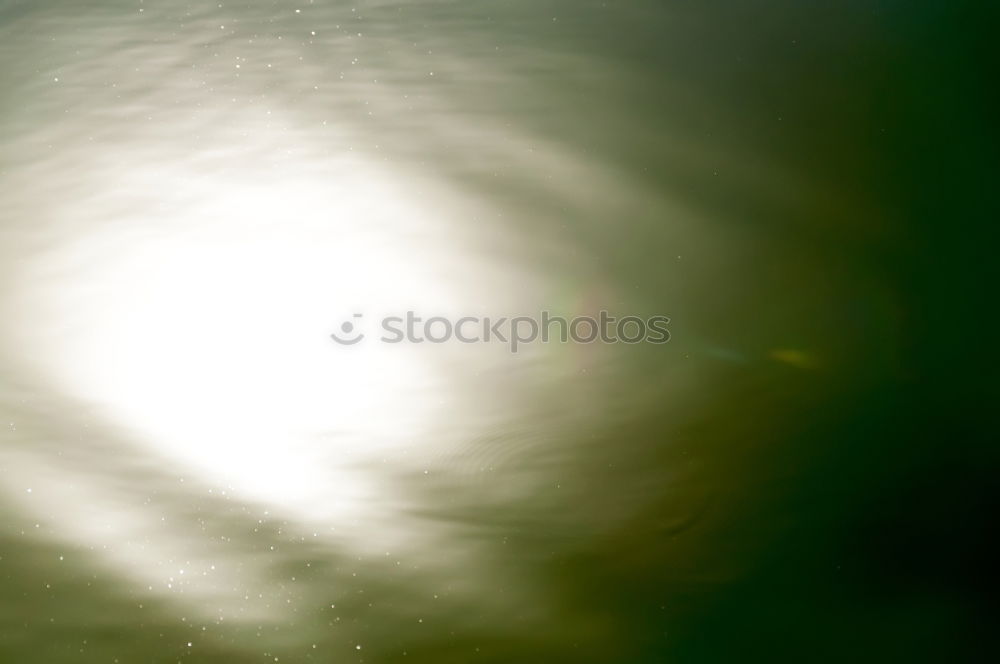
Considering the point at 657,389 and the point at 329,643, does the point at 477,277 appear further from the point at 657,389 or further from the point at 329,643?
the point at 329,643

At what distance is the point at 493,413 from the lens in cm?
58

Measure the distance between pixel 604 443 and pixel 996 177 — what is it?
15.1 inches

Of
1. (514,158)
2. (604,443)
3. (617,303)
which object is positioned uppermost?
(514,158)

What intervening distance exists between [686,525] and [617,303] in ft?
0.54

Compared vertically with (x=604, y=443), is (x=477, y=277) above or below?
above

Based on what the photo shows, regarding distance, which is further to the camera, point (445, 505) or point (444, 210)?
point (444, 210)

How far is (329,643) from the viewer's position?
0.50 metres

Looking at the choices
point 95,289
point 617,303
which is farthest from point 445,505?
point 95,289

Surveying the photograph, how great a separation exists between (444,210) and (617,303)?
0.15 meters

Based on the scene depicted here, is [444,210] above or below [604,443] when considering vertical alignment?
above

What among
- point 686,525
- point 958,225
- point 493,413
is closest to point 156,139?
point 493,413

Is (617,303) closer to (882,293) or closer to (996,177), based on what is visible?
(882,293)

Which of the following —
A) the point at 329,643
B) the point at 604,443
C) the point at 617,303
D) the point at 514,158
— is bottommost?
the point at 329,643

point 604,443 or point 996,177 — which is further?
point 996,177
